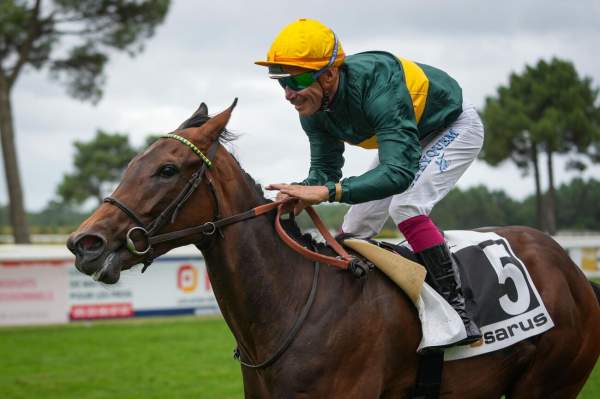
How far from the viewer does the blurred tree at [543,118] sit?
19.3 meters

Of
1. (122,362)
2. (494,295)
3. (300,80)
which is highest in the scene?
(300,80)

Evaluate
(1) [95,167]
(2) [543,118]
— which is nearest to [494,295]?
(2) [543,118]

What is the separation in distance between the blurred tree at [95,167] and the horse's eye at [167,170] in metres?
37.6

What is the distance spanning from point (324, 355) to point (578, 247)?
1562 cm

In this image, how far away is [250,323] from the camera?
12.2 feet

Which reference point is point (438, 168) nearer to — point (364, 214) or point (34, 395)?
point (364, 214)

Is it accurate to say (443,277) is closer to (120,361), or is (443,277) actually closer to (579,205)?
(120,361)

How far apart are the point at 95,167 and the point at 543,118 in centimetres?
2817

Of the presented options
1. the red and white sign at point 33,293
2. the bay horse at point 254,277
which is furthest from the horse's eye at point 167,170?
the red and white sign at point 33,293

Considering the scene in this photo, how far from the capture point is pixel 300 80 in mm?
3893

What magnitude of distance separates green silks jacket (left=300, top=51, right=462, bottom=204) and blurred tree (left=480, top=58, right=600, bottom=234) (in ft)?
43.0

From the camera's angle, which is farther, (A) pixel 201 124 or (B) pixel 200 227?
(A) pixel 201 124

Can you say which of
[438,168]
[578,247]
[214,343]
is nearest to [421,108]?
[438,168]

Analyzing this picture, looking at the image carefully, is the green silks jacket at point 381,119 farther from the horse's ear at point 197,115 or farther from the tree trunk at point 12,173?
the tree trunk at point 12,173
